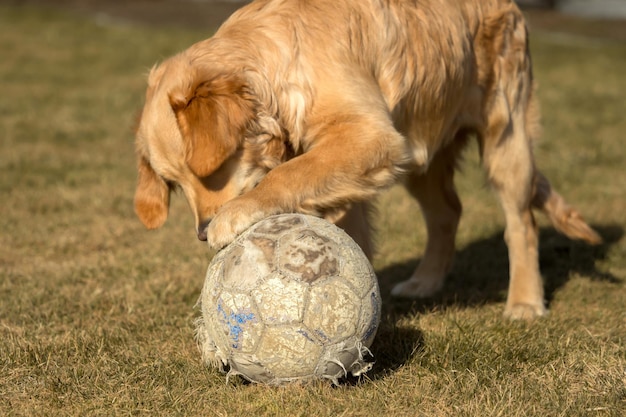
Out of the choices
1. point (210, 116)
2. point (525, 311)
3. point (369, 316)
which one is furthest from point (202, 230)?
point (525, 311)

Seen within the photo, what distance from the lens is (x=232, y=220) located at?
11.8ft

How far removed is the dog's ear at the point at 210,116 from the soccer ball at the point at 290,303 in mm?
430

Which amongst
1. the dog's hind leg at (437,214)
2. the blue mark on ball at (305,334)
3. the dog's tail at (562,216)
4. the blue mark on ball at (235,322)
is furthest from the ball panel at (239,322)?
the dog's tail at (562,216)

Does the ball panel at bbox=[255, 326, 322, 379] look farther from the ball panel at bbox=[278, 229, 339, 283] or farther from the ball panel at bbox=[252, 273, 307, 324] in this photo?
the ball panel at bbox=[278, 229, 339, 283]

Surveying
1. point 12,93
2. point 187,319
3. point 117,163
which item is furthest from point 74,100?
point 187,319

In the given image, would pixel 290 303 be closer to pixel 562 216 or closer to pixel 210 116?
pixel 210 116

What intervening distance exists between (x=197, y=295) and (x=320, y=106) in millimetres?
1750

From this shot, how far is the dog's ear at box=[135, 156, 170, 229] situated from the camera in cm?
434

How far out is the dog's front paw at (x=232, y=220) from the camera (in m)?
3.59

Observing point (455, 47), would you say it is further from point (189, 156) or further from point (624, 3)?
point (624, 3)

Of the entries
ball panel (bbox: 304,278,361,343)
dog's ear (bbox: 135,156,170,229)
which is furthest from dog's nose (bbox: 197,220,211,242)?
ball panel (bbox: 304,278,361,343)

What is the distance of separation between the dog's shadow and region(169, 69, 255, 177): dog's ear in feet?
3.94

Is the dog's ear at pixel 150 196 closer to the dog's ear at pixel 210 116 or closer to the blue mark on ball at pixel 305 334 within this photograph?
the dog's ear at pixel 210 116

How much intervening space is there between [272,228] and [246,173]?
572 millimetres
